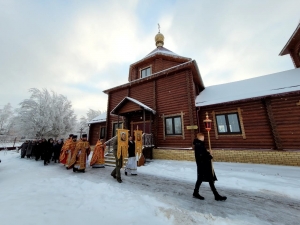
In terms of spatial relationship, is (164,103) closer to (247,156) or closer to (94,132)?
→ (247,156)

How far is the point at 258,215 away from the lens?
2.91 meters

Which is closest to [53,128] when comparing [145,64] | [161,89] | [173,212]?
[145,64]

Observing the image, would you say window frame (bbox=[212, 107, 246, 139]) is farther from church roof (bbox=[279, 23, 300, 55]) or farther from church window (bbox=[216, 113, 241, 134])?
church roof (bbox=[279, 23, 300, 55])

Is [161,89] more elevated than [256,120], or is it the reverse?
[161,89]

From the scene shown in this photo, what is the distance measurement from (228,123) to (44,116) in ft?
82.5

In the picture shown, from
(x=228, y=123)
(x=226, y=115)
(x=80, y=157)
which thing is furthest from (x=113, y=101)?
(x=228, y=123)

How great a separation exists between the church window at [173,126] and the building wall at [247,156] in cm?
144

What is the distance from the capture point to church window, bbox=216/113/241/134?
9336mm

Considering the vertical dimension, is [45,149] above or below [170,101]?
below

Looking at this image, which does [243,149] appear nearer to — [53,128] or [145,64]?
[145,64]

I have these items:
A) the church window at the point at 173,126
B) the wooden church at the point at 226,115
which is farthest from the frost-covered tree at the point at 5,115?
the church window at the point at 173,126

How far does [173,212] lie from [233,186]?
302 centimetres

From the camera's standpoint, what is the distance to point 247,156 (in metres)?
8.24

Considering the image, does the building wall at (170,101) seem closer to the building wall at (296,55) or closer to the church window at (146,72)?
the church window at (146,72)
